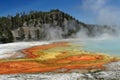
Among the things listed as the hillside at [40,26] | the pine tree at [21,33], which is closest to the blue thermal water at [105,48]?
the hillside at [40,26]

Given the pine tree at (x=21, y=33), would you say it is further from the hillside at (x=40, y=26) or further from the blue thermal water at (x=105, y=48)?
the blue thermal water at (x=105, y=48)

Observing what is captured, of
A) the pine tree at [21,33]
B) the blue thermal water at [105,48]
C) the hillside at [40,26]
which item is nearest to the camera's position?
the blue thermal water at [105,48]

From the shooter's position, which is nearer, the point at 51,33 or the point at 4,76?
the point at 4,76

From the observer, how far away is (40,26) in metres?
178

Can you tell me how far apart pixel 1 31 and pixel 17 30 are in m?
21.6

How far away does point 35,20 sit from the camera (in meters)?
182

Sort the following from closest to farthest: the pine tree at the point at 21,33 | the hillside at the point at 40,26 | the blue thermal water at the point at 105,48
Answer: the blue thermal water at the point at 105,48 < the pine tree at the point at 21,33 < the hillside at the point at 40,26

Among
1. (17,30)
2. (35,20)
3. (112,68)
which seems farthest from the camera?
(35,20)

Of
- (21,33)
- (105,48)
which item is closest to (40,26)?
(21,33)

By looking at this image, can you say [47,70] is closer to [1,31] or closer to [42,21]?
[1,31]

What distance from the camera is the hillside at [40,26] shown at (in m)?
162

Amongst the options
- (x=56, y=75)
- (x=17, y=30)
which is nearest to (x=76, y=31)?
(x=17, y=30)

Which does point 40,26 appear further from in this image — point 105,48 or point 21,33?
point 105,48

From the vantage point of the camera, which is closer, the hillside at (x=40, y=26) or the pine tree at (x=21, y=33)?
the pine tree at (x=21, y=33)
